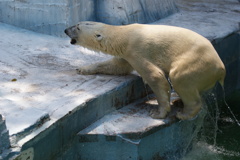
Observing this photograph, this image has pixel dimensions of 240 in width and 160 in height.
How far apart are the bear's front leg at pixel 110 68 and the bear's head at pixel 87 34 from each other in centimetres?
36

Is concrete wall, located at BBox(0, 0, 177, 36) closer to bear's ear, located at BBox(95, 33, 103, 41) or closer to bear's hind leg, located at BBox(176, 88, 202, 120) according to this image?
bear's ear, located at BBox(95, 33, 103, 41)

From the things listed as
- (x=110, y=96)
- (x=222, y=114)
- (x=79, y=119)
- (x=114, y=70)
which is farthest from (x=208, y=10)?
(x=79, y=119)

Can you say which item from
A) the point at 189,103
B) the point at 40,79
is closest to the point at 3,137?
the point at 40,79

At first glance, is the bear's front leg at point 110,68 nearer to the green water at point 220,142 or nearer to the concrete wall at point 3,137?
the green water at point 220,142

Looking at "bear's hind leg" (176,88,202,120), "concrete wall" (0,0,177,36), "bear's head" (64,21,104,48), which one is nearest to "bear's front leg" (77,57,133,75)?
"bear's head" (64,21,104,48)

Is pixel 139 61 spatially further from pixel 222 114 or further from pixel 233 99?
pixel 233 99

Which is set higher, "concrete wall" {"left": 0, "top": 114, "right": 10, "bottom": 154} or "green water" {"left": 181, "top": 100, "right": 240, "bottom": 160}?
"concrete wall" {"left": 0, "top": 114, "right": 10, "bottom": 154}

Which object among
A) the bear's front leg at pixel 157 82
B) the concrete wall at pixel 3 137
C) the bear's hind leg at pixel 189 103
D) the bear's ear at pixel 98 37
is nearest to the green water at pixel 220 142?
the bear's hind leg at pixel 189 103

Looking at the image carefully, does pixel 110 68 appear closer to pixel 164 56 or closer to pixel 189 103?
pixel 164 56

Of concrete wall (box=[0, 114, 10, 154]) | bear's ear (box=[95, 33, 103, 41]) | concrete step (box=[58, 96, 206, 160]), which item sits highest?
bear's ear (box=[95, 33, 103, 41])

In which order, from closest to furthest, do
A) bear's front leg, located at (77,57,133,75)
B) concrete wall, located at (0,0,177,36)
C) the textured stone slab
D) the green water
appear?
the textured stone slab, bear's front leg, located at (77,57,133,75), the green water, concrete wall, located at (0,0,177,36)

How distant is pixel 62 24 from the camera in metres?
6.52

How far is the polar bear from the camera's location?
437 centimetres

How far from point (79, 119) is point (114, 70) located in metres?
1.13
